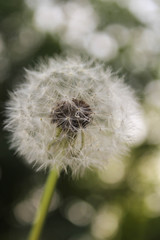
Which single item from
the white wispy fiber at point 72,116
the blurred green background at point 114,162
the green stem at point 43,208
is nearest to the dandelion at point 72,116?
the white wispy fiber at point 72,116

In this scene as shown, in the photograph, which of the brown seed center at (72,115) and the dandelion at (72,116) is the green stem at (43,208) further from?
the brown seed center at (72,115)

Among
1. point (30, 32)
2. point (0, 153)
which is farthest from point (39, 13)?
point (0, 153)

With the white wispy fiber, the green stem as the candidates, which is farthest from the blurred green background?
the green stem

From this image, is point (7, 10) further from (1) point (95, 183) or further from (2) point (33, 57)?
(1) point (95, 183)

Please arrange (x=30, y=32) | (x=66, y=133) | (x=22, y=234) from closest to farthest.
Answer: (x=66, y=133)
(x=22, y=234)
(x=30, y=32)

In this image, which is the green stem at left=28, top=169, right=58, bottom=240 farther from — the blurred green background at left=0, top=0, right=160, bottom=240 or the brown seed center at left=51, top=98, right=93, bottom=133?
the blurred green background at left=0, top=0, right=160, bottom=240

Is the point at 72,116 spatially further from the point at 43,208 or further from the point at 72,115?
the point at 43,208

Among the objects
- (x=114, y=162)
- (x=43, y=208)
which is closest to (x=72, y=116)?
(x=43, y=208)
